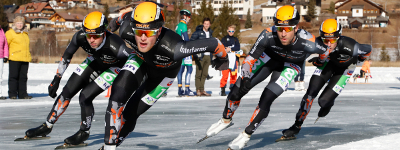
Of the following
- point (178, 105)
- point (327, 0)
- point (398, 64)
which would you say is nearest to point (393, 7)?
point (327, 0)

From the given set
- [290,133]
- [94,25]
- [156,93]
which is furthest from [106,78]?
[290,133]

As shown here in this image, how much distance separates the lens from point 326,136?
18.2 ft

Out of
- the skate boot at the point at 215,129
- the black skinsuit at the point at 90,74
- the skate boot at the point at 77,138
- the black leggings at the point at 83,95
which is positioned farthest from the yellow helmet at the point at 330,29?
the skate boot at the point at 77,138

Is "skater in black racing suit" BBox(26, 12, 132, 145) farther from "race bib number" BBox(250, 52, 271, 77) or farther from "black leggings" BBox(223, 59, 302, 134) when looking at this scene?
"race bib number" BBox(250, 52, 271, 77)

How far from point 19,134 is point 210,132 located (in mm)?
2493

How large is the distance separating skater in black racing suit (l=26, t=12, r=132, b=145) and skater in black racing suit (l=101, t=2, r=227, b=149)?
1.66 ft

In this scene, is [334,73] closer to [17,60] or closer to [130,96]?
[130,96]

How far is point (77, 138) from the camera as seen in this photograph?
4.80 meters

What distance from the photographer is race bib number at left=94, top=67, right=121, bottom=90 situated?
4.92 meters

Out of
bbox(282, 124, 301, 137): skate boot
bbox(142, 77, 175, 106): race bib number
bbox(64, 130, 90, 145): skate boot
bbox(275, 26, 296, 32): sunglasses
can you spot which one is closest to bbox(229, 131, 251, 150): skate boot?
bbox(142, 77, 175, 106): race bib number

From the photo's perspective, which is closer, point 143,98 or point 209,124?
point 143,98

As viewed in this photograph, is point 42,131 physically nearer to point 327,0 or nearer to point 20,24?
point 20,24

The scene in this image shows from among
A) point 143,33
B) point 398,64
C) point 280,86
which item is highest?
point 143,33

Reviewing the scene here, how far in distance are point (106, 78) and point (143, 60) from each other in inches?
35.1
